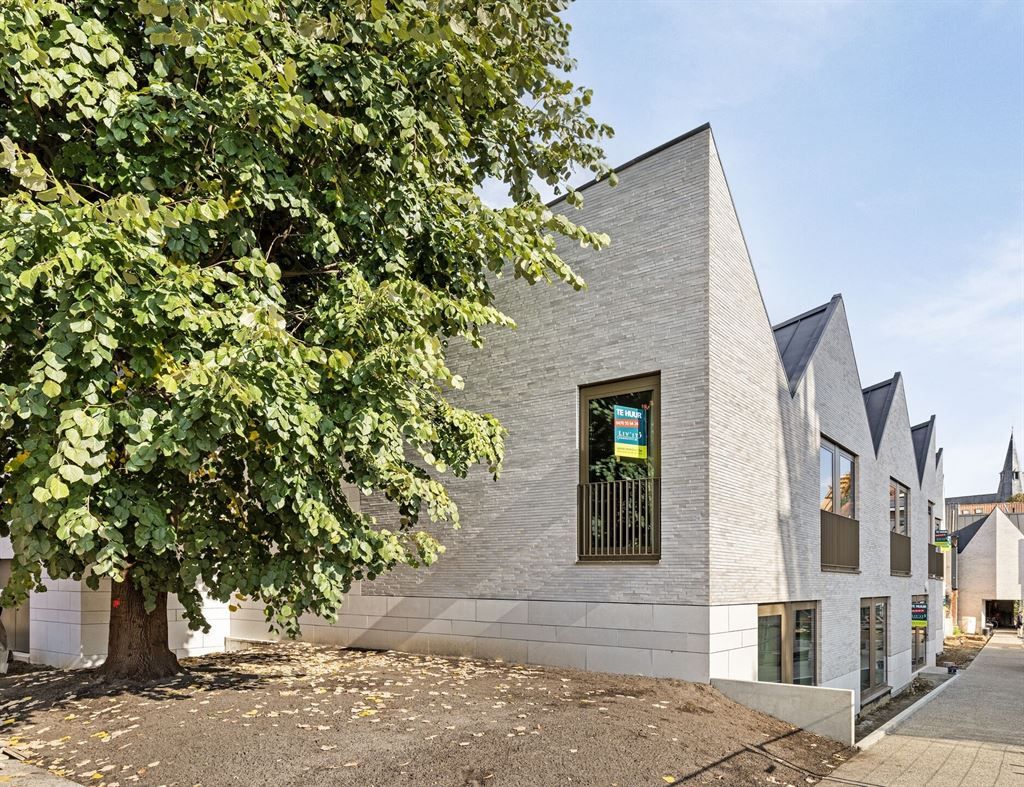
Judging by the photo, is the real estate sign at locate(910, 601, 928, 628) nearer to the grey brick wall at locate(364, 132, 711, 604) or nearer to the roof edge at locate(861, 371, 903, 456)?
the roof edge at locate(861, 371, 903, 456)

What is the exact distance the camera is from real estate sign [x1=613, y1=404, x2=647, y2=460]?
34.8 ft

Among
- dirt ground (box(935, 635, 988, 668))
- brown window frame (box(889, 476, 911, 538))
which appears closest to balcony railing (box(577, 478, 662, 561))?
brown window frame (box(889, 476, 911, 538))

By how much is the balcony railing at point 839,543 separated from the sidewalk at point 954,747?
8.89ft

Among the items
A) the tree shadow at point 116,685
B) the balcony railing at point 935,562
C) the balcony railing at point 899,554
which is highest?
the balcony railing at point 899,554

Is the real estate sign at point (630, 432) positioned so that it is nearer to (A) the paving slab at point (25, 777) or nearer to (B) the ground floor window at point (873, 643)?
(A) the paving slab at point (25, 777)

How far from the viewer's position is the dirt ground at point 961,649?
2901 cm

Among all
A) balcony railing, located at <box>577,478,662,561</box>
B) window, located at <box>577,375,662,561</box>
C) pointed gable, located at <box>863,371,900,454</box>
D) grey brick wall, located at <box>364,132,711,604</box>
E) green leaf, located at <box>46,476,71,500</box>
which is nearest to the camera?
green leaf, located at <box>46,476,71,500</box>

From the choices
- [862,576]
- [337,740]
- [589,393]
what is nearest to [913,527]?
[862,576]

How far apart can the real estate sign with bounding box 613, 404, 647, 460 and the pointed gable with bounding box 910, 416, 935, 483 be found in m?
18.3

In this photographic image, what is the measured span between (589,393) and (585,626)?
3.04 meters

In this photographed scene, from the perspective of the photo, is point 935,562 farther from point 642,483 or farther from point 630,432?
point 630,432

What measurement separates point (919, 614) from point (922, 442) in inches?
252

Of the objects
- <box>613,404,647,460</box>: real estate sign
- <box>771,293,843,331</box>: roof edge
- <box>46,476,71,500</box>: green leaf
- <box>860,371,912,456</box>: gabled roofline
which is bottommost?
<box>46,476,71,500</box>: green leaf

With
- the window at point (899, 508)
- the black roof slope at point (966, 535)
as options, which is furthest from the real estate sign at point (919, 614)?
the black roof slope at point (966, 535)
